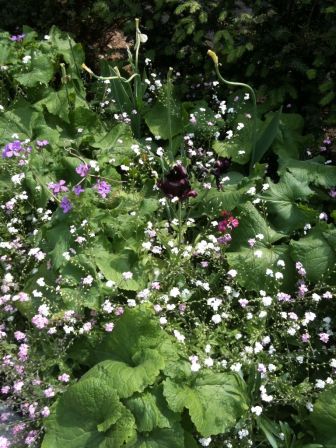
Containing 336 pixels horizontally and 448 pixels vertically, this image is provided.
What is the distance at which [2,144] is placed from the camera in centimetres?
321

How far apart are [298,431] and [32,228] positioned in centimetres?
171

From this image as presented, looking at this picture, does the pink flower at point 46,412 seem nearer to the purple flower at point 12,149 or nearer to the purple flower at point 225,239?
the purple flower at point 225,239

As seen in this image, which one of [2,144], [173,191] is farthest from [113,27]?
[173,191]

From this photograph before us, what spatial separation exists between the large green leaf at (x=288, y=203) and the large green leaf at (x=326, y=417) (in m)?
0.89

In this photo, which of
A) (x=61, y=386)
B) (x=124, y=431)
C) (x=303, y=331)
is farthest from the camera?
(x=303, y=331)

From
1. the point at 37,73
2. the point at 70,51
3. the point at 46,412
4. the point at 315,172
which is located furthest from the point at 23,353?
the point at 70,51

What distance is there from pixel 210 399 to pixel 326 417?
452 mm

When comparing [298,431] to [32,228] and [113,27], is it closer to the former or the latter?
[32,228]

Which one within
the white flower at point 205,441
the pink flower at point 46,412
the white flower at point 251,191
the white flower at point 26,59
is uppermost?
the white flower at point 26,59

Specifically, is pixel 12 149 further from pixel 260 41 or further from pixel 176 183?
pixel 260 41

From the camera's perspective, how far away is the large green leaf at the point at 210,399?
6.48 feet

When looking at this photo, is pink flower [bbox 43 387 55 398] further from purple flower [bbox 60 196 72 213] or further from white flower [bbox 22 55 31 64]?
white flower [bbox 22 55 31 64]

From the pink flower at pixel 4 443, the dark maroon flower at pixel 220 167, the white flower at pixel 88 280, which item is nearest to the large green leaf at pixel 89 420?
the pink flower at pixel 4 443

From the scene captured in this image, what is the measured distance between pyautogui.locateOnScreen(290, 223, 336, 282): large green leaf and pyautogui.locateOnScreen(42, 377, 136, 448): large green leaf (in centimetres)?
109
